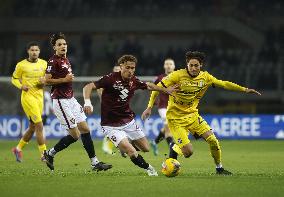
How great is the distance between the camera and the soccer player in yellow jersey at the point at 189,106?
11.7 m

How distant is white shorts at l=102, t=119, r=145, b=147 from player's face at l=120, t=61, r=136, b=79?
28.6 inches

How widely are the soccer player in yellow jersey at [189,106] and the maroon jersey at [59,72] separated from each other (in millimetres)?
1490

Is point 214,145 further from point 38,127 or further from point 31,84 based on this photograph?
point 31,84

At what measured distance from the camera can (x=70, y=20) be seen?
33.2 metres

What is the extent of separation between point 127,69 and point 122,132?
94cm

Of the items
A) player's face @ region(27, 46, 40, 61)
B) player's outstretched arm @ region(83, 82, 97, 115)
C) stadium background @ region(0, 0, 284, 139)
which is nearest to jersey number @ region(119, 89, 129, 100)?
player's outstretched arm @ region(83, 82, 97, 115)

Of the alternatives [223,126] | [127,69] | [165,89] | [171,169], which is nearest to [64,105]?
[127,69]

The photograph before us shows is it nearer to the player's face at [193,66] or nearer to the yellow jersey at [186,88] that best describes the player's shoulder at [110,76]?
the yellow jersey at [186,88]

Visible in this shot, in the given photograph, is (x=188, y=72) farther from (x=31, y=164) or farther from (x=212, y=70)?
(x=212, y=70)

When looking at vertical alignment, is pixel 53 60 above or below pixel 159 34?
below

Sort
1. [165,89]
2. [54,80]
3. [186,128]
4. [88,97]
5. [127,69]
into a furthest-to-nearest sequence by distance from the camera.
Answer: [54,80]
[186,128]
[165,89]
[127,69]
[88,97]

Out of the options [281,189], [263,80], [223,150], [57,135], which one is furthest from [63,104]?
[263,80]

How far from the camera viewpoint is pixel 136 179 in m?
10.7

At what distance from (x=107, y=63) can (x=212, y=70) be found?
4707 millimetres
